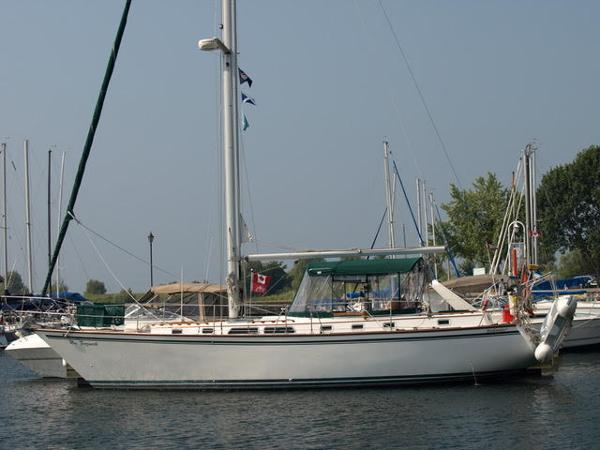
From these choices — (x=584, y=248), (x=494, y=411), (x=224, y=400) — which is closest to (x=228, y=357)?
(x=224, y=400)

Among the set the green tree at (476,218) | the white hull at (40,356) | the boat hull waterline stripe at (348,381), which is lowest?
the boat hull waterline stripe at (348,381)

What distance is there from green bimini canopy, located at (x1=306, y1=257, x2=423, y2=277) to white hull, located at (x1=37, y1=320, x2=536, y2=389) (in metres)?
2.71

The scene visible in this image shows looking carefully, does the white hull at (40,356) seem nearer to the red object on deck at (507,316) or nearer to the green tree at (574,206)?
the red object on deck at (507,316)

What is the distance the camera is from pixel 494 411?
21.0m

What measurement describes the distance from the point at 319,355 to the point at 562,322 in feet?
22.2

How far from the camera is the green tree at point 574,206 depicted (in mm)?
75750

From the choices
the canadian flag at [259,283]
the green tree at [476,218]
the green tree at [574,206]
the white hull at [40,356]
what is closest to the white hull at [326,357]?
the canadian flag at [259,283]

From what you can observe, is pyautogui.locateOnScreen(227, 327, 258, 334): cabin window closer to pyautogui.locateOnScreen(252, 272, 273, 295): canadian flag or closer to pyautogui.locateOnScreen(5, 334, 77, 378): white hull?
pyautogui.locateOnScreen(252, 272, 273, 295): canadian flag

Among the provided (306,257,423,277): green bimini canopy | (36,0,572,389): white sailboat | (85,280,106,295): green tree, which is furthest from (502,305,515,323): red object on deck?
(85,280,106,295): green tree

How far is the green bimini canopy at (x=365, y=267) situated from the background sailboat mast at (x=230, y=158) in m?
2.38

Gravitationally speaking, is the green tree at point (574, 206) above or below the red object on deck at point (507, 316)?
above

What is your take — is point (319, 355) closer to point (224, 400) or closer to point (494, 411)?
point (224, 400)

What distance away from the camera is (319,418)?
824 inches

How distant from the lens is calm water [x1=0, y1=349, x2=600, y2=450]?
61.0ft
